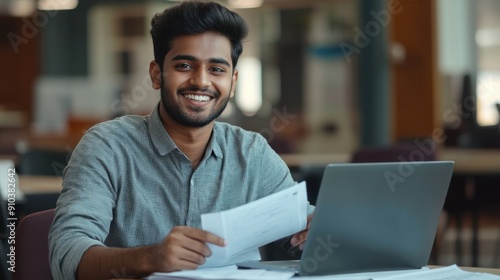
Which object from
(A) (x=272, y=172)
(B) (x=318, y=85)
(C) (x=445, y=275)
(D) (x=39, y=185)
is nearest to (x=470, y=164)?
(D) (x=39, y=185)

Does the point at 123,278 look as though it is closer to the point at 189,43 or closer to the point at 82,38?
the point at 189,43

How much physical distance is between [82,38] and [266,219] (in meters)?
10.7

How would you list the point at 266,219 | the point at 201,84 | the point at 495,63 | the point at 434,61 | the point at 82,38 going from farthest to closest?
the point at 82,38, the point at 495,63, the point at 434,61, the point at 201,84, the point at 266,219

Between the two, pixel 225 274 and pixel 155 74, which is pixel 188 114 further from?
pixel 225 274

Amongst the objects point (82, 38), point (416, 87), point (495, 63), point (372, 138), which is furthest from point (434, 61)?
point (82, 38)

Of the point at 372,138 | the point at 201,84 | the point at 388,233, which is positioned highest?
the point at 201,84

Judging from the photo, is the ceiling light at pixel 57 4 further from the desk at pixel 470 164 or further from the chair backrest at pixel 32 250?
the chair backrest at pixel 32 250

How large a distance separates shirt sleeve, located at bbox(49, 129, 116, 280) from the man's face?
17 cm

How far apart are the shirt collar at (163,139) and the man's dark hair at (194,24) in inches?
4.5

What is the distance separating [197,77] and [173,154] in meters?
0.17

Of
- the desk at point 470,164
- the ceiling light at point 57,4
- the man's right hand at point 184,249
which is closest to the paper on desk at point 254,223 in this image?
the man's right hand at point 184,249

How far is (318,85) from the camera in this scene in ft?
34.3

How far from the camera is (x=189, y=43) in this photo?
5.76ft

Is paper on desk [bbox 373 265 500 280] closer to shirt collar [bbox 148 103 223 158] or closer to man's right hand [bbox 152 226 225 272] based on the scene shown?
man's right hand [bbox 152 226 225 272]
